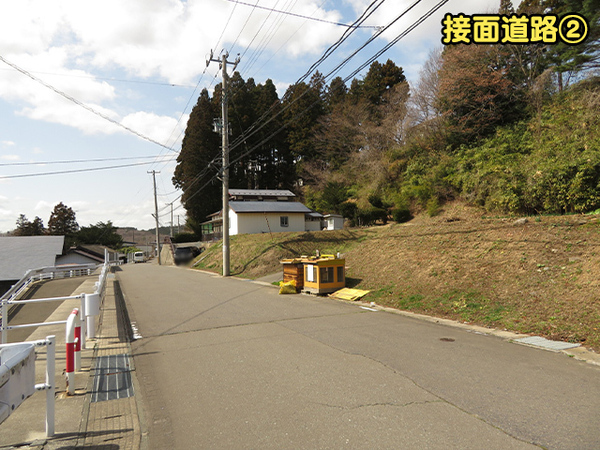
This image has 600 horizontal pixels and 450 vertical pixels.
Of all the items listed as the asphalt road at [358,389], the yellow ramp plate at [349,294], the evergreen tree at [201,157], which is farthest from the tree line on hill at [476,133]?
the evergreen tree at [201,157]

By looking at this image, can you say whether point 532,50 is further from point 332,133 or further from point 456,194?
point 332,133

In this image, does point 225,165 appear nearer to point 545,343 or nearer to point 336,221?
point 336,221

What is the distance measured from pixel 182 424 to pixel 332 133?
42.7m

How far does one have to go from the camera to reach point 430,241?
15609 millimetres

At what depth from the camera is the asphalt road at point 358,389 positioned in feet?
13.1

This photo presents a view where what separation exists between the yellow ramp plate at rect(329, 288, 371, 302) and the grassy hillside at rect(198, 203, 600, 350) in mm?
522

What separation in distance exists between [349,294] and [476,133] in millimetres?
16842

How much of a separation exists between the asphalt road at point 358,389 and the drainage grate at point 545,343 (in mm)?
346

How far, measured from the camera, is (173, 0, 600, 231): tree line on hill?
1558 centimetres

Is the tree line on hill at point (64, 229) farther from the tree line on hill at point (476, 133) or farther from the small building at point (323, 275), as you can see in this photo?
the small building at point (323, 275)

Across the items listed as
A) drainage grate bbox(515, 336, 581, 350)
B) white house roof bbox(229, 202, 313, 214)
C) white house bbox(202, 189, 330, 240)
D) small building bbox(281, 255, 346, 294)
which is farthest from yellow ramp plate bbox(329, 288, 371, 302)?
white house roof bbox(229, 202, 313, 214)

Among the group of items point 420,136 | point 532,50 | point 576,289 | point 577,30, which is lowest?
point 576,289

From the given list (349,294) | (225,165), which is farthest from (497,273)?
(225,165)

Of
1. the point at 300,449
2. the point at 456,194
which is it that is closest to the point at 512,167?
the point at 456,194
